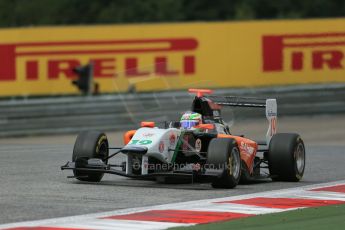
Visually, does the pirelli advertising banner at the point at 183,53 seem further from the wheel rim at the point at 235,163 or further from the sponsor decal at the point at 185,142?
the wheel rim at the point at 235,163

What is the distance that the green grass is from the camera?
1016 centimetres

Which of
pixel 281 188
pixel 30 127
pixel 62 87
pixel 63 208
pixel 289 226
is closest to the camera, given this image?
pixel 289 226

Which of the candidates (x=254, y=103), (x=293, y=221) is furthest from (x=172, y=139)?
(x=293, y=221)

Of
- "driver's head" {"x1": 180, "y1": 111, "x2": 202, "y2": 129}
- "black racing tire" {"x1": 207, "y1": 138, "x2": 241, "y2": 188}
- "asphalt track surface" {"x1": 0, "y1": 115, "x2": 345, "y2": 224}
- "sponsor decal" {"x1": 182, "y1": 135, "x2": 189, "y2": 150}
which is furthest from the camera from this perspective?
"driver's head" {"x1": 180, "y1": 111, "x2": 202, "y2": 129}

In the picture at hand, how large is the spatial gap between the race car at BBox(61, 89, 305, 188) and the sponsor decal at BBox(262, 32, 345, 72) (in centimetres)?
1503

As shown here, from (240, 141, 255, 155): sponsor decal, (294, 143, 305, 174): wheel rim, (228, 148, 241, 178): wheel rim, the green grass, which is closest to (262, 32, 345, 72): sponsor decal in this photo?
(294, 143, 305, 174): wheel rim

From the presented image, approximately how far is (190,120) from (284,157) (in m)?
1.30

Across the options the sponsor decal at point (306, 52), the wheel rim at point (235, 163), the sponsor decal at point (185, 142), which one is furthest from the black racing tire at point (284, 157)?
the sponsor decal at point (306, 52)

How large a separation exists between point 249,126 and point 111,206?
627 inches

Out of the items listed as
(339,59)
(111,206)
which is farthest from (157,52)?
(111,206)

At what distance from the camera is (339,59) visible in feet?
99.9

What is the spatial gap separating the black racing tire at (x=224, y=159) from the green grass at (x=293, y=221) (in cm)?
191

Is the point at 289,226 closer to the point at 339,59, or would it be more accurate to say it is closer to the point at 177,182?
the point at 177,182

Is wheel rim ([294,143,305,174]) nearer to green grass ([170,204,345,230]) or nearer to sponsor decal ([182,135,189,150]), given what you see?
sponsor decal ([182,135,189,150])
